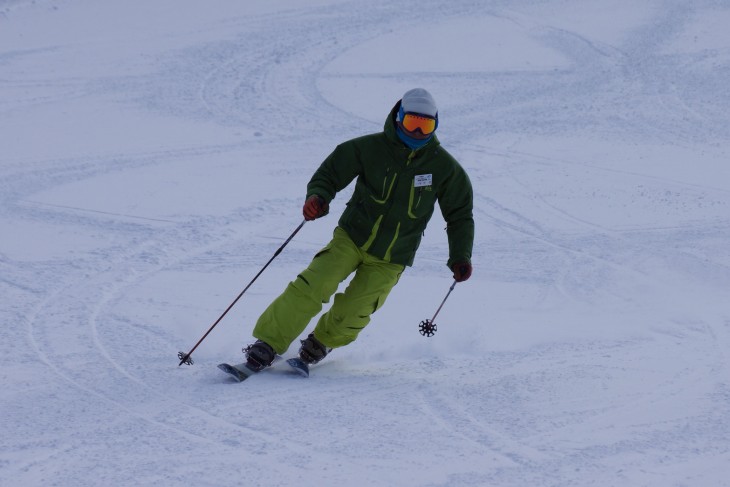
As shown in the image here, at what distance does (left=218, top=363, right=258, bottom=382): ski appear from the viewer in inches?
189

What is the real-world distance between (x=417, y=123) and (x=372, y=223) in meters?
0.58

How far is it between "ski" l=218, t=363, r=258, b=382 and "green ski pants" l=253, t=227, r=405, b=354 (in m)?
0.18

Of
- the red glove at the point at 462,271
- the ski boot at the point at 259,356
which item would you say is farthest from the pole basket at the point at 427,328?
the ski boot at the point at 259,356

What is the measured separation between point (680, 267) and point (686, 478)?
3.69 metres

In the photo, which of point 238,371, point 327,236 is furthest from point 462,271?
point 327,236

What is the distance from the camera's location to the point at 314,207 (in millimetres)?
4867

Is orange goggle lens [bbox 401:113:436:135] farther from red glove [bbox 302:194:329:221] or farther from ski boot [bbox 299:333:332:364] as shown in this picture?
ski boot [bbox 299:333:332:364]

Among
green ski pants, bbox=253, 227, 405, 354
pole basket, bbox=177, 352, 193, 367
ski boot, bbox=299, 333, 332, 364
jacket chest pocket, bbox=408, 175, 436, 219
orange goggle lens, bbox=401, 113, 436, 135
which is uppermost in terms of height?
orange goggle lens, bbox=401, 113, 436, 135

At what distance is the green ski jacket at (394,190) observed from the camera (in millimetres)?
4965

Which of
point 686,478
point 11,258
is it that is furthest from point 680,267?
point 11,258

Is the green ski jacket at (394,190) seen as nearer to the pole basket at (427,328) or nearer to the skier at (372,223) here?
the skier at (372,223)

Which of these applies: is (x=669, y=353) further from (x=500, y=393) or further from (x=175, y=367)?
(x=175, y=367)

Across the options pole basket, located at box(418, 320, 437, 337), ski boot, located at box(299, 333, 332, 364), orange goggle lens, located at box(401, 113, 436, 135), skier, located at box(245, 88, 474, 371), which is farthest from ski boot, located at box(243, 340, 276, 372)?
orange goggle lens, located at box(401, 113, 436, 135)

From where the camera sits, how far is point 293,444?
13.3ft
